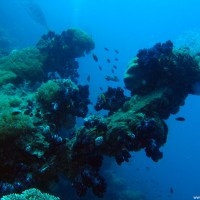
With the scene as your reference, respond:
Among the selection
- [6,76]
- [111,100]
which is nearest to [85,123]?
[111,100]

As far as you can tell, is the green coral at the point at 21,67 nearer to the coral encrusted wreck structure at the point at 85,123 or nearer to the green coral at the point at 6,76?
the green coral at the point at 6,76

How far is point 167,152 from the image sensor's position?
77438 mm

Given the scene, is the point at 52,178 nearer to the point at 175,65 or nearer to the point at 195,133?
the point at 175,65

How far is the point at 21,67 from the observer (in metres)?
12.6

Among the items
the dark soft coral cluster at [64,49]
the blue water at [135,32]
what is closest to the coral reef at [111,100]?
the dark soft coral cluster at [64,49]

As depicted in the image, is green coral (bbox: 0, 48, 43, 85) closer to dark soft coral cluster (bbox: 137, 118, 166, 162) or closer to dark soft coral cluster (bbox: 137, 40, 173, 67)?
dark soft coral cluster (bbox: 137, 40, 173, 67)

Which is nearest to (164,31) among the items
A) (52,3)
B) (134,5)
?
(134,5)

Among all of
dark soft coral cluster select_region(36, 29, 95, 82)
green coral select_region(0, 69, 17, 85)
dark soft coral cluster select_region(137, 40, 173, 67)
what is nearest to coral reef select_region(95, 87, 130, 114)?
dark soft coral cluster select_region(137, 40, 173, 67)

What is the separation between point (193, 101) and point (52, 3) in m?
112

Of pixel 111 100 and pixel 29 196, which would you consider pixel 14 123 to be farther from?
pixel 111 100

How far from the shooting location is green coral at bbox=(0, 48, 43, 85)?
1190 centimetres

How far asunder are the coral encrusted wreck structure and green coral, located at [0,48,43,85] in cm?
11

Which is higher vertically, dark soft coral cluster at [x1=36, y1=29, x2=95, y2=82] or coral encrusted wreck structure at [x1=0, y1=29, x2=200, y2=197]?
dark soft coral cluster at [x1=36, y1=29, x2=95, y2=82]

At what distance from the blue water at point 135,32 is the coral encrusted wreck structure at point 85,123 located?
159 feet
